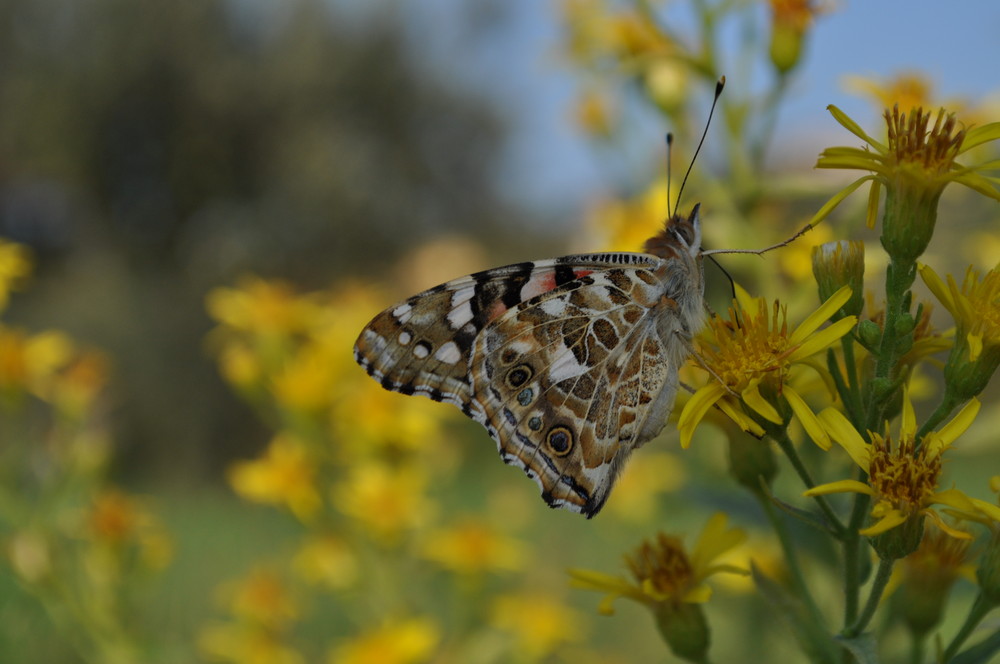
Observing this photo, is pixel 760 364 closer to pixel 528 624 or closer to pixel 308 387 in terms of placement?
pixel 308 387

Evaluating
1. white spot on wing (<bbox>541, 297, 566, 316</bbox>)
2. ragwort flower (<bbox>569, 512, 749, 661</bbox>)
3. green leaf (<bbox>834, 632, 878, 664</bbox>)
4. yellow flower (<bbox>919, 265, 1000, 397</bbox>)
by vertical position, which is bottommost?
green leaf (<bbox>834, 632, 878, 664</bbox>)

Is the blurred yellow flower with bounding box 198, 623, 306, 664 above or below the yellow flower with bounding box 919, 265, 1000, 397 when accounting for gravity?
above

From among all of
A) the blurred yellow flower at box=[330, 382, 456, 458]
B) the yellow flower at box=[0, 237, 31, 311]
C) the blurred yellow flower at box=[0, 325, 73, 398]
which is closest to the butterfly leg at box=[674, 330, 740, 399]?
the blurred yellow flower at box=[330, 382, 456, 458]

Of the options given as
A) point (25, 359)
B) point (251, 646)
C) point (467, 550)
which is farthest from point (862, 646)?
point (25, 359)

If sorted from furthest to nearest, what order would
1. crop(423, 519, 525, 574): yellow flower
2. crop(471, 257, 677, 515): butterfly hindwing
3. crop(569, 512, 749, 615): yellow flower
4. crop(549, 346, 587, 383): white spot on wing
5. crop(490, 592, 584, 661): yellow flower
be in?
crop(423, 519, 525, 574): yellow flower
crop(490, 592, 584, 661): yellow flower
crop(549, 346, 587, 383): white spot on wing
crop(471, 257, 677, 515): butterfly hindwing
crop(569, 512, 749, 615): yellow flower

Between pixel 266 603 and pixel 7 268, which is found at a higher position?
pixel 7 268

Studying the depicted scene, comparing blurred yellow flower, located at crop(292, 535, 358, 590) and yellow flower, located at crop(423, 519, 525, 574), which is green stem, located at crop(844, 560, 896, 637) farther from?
yellow flower, located at crop(423, 519, 525, 574)
